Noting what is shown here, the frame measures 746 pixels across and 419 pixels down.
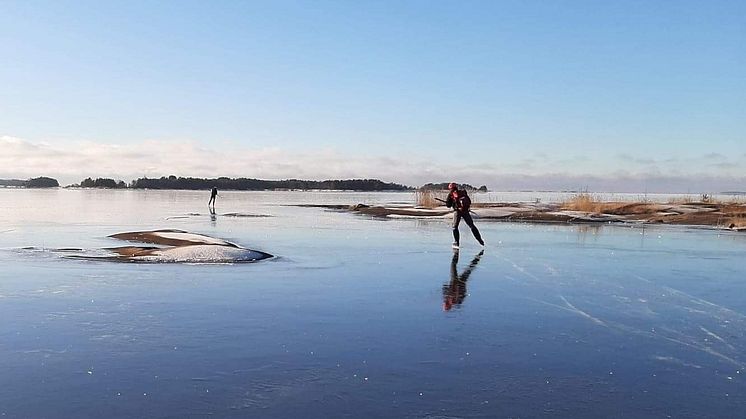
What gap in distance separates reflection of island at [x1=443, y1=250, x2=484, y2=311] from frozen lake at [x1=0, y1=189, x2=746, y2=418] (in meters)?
0.07

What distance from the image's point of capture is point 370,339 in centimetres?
723

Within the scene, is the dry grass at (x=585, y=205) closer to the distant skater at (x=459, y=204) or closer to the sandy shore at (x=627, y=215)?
the sandy shore at (x=627, y=215)

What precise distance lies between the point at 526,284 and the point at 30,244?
13340 mm

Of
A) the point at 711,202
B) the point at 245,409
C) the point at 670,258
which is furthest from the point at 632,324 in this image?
the point at 711,202

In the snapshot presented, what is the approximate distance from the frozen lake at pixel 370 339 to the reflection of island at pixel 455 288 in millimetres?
67

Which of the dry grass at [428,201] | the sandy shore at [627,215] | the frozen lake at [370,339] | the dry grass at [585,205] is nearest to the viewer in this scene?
the frozen lake at [370,339]

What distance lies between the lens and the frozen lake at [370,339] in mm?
5191

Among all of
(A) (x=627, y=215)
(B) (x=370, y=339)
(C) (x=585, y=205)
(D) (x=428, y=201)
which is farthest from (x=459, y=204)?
(D) (x=428, y=201)

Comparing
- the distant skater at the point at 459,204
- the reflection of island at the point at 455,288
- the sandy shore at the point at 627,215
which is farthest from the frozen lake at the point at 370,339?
the sandy shore at the point at 627,215

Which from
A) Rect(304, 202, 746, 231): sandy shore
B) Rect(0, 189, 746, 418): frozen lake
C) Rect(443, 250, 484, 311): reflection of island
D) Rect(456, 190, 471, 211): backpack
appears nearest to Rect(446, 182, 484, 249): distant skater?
Rect(456, 190, 471, 211): backpack

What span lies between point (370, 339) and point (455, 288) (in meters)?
3.95

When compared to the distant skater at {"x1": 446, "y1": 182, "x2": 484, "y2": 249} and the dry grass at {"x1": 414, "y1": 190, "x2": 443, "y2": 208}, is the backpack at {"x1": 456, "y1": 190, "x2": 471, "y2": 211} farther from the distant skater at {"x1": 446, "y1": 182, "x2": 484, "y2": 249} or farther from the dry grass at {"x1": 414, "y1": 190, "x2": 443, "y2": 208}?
the dry grass at {"x1": 414, "y1": 190, "x2": 443, "y2": 208}

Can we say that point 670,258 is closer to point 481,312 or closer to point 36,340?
point 481,312

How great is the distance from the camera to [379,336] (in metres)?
7.38
